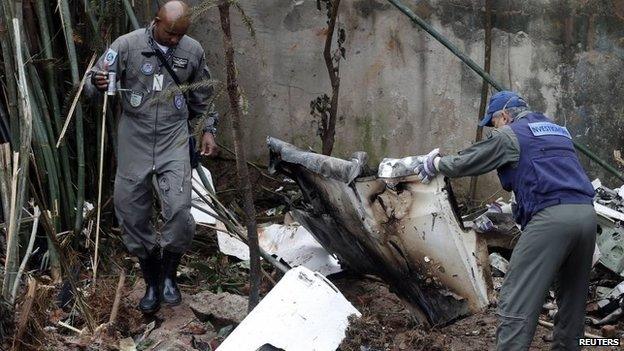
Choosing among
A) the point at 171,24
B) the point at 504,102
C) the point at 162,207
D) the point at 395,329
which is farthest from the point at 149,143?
the point at 504,102

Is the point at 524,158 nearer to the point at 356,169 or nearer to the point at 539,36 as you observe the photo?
the point at 356,169

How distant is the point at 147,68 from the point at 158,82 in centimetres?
10

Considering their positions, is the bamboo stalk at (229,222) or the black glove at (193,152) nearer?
the black glove at (193,152)

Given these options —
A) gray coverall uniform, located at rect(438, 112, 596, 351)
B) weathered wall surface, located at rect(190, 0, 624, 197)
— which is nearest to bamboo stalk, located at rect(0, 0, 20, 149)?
weathered wall surface, located at rect(190, 0, 624, 197)

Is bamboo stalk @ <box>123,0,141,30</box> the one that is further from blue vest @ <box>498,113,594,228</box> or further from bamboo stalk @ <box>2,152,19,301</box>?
blue vest @ <box>498,113,594,228</box>

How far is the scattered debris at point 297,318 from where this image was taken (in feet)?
15.4

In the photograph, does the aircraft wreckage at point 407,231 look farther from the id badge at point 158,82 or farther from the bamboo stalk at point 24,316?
the bamboo stalk at point 24,316

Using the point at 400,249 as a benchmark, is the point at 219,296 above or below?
below

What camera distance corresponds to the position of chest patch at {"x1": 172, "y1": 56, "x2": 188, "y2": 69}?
18.5ft

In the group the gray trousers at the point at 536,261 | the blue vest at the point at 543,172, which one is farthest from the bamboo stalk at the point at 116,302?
the blue vest at the point at 543,172

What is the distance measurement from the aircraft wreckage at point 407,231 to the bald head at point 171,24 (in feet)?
2.97

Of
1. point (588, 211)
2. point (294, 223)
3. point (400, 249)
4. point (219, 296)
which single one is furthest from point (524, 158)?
point (294, 223)

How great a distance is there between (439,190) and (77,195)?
8.43 ft

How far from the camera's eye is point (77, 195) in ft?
20.9
